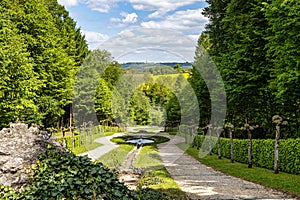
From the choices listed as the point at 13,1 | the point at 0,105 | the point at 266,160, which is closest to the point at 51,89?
the point at 13,1

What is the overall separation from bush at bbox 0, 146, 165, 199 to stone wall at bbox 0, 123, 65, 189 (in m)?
0.17

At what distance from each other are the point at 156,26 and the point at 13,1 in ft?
43.5

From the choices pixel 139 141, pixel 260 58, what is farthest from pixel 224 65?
pixel 139 141

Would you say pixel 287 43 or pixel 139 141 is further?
pixel 139 141

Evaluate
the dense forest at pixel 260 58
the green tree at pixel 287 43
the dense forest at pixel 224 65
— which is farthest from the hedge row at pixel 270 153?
the green tree at pixel 287 43

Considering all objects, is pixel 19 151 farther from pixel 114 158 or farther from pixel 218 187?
pixel 114 158

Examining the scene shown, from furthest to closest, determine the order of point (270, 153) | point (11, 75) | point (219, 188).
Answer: point (11, 75) → point (270, 153) → point (219, 188)

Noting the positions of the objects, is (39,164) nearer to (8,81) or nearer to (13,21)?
(8,81)

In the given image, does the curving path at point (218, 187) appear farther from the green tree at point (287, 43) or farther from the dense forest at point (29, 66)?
the dense forest at point (29, 66)

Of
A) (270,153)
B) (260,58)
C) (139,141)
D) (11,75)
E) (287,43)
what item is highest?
A: (260,58)

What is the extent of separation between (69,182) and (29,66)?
18797 millimetres

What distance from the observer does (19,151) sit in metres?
6.89

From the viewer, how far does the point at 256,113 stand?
25.4m

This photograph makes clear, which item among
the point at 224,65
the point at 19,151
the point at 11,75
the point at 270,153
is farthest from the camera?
the point at 224,65
